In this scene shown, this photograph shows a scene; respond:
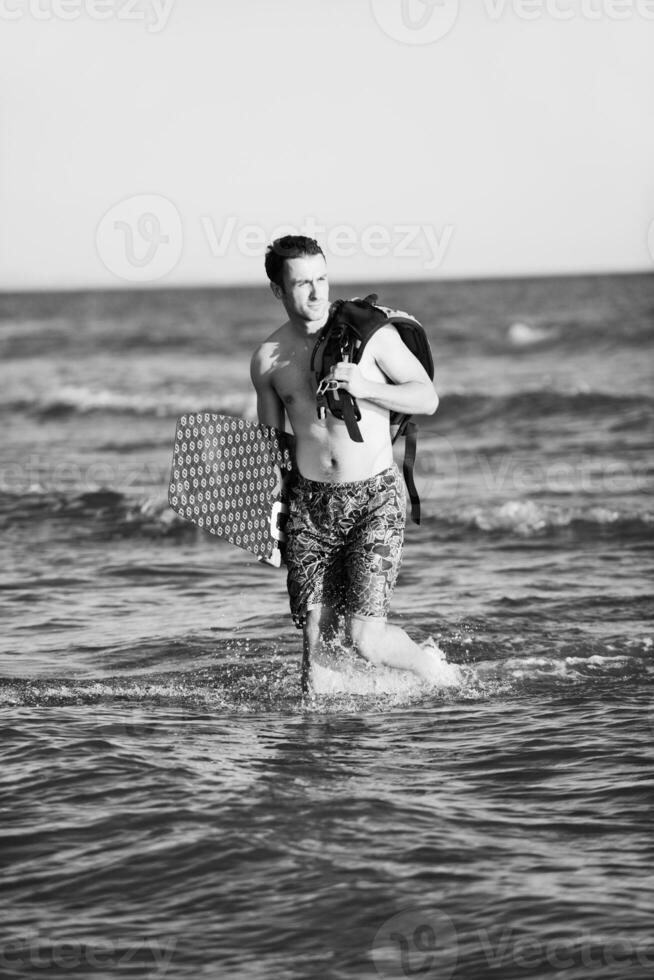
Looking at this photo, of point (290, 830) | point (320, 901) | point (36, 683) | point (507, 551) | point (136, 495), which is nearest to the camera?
point (320, 901)

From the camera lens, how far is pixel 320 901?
4320 mm

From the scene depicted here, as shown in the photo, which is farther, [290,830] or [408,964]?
[290,830]

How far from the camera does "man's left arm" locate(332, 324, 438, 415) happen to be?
5.60 m

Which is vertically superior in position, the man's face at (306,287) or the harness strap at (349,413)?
the man's face at (306,287)

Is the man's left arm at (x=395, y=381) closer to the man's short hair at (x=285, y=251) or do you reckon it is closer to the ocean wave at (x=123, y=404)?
the man's short hair at (x=285, y=251)

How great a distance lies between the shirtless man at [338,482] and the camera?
19.2ft

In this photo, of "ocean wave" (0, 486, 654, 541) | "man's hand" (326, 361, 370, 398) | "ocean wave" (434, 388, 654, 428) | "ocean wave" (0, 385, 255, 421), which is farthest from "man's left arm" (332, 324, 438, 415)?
"ocean wave" (0, 385, 255, 421)

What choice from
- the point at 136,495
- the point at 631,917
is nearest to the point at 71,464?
the point at 136,495

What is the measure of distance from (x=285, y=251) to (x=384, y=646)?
5.92 ft

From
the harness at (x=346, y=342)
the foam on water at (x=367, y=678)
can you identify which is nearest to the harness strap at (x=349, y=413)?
the harness at (x=346, y=342)

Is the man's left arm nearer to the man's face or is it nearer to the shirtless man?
the shirtless man

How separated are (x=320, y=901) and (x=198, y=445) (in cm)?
264

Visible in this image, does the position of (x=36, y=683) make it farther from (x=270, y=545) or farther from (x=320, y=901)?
(x=320, y=901)

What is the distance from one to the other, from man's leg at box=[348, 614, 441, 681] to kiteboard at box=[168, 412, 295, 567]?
48cm
